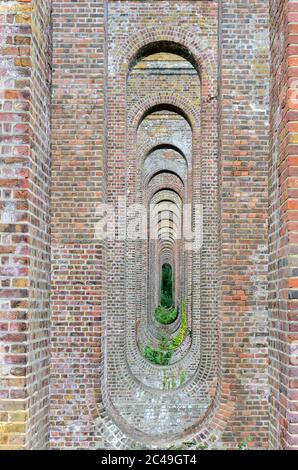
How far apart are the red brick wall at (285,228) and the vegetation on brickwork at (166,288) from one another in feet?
117

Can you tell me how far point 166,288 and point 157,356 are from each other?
29.9m

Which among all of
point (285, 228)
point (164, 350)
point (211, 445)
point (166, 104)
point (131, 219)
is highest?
point (166, 104)

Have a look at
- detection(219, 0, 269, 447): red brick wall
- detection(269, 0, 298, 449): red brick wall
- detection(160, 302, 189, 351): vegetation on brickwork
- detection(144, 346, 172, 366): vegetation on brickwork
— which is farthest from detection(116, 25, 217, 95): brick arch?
detection(160, 302, 189, 351): vegetation on brickwork

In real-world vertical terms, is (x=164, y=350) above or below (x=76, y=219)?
below

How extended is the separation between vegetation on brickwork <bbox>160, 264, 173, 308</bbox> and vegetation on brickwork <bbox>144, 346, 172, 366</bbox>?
2230 cm

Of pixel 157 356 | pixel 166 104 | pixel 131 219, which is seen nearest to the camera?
pixel 166 104

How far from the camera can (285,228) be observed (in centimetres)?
361

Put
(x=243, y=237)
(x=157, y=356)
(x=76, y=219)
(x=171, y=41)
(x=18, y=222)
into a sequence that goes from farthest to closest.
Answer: (x=157, y=356) < (x=171, y=41) < (x=243, y=237) < (x=76, y=219) < (x=18, y=222)

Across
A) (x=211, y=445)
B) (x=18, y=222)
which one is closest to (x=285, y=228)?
(x=18, y=222)

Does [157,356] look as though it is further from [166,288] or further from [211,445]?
[166,288]

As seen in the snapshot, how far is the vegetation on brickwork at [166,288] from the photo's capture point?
4038cm

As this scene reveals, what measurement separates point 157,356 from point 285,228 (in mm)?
13702

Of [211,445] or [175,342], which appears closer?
[211,445]

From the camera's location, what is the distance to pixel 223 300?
6844 mm
